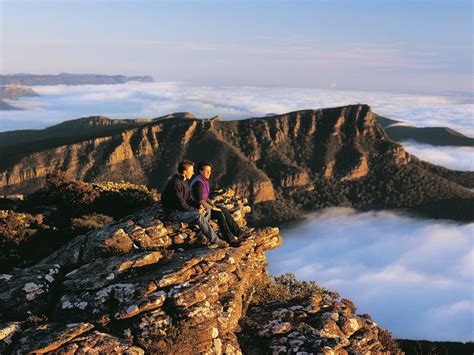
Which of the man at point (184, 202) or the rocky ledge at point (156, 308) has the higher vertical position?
the man at point (184, 202)

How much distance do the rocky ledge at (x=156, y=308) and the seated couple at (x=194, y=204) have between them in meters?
0.74

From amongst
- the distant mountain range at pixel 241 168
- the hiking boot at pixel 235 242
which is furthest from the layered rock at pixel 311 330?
the distant mountain range at pixel 241 168

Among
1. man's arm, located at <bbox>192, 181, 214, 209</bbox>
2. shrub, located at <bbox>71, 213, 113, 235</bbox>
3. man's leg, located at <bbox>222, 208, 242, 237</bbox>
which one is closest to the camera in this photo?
man's arm, located at <bbox>192, 181, 214, 209</bbox>

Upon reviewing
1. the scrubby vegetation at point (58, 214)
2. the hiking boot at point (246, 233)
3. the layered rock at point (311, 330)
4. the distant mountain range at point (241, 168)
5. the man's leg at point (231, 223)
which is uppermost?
the man's leg at point (231, 223)

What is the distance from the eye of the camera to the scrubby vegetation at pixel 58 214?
20680 mm

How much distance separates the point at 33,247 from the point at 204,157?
152062mm

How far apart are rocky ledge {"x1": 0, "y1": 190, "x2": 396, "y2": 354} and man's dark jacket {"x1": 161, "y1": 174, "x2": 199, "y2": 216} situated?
45.7 inches

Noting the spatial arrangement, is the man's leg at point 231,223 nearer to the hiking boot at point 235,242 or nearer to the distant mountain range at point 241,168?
the hiking boot at point 235,242

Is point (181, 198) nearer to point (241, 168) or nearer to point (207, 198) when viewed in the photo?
point (207, 198)

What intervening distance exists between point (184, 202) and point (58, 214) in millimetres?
11721

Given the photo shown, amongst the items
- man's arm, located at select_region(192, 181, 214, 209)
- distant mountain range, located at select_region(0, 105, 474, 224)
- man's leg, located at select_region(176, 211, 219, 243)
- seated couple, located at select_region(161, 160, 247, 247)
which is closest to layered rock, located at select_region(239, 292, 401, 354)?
man's leg, located at select_region(176, 211, 219, 243)

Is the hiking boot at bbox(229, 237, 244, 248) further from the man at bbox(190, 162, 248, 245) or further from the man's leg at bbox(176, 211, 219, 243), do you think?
the man's leg at bbox(176, 211, 219, 243)

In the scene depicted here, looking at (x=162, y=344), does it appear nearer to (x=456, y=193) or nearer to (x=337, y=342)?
(x=337, y=342)

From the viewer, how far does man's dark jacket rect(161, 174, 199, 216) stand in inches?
676
